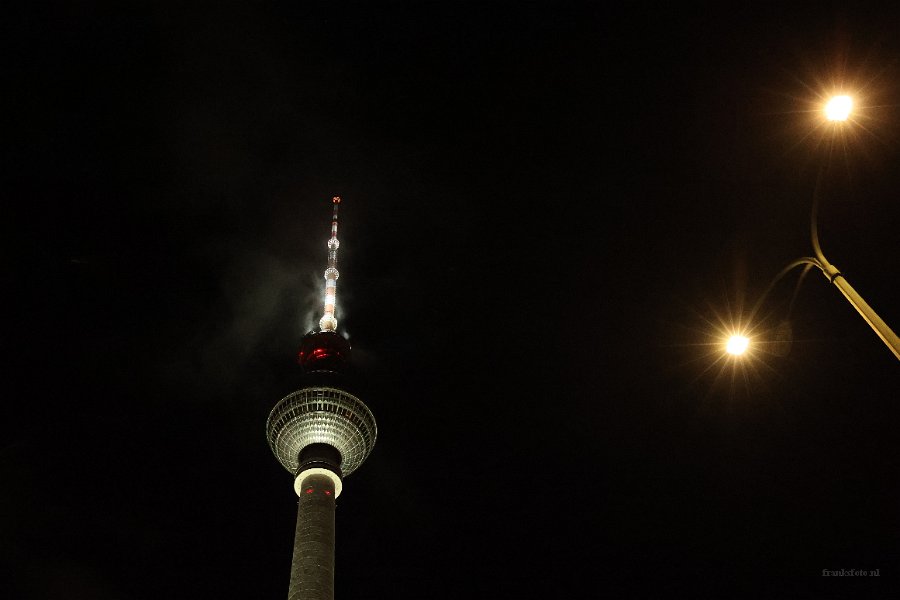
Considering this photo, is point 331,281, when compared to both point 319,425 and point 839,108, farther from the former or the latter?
point 839,108

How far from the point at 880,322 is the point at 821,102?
553 centimetres

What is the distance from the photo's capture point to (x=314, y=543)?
42.5m

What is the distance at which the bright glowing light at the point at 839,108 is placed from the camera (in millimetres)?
14398

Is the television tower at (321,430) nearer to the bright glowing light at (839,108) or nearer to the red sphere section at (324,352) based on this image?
the red sphere section at (324,352)

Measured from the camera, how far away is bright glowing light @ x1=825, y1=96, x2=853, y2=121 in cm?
1440

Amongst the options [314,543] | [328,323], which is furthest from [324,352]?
[314,543]

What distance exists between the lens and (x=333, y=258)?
62344 mm

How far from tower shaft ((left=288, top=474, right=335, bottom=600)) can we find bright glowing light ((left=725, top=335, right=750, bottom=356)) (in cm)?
2998

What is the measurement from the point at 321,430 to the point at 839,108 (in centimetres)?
4361

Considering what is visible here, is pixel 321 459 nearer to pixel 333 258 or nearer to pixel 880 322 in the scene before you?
pixel 333 258

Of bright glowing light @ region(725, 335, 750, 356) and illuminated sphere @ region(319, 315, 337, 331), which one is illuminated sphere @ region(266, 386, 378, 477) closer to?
illuminated sphere @ region(319, 315, 337, 331)

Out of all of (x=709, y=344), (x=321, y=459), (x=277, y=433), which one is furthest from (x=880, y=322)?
(x=277, y=433)

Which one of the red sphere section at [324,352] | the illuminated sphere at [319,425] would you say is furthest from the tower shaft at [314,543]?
the red sphere section at [324,352]

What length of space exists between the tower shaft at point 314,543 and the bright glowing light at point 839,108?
115ft
